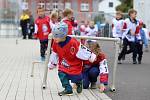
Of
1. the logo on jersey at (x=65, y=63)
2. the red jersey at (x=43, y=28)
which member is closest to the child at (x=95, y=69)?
the logo on jersey at (x=65, y=63)

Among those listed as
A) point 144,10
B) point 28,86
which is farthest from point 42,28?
point 144,10

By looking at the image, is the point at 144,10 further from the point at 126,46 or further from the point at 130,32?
the point at 130,32

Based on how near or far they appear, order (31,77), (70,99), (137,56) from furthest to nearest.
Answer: (137,56) < (31,77) < (70,99)

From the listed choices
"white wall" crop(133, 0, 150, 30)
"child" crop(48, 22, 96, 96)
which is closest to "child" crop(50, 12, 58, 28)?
"child" crop(48, 22, 96, 96)

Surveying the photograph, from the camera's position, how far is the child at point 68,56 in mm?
10789

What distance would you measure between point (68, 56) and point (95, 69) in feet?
3.29

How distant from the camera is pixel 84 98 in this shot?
34.7 ft

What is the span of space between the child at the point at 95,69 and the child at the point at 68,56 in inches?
19.6

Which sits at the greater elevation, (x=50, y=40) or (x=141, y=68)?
(x=50, y=40)

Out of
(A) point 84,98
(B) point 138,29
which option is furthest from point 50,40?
(B) point 138,29

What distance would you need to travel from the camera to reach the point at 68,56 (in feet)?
35.7

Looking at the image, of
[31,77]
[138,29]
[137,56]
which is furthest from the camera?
[137,56]

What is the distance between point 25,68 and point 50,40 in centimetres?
485

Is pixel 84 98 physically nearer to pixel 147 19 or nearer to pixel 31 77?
pixel 31 77
